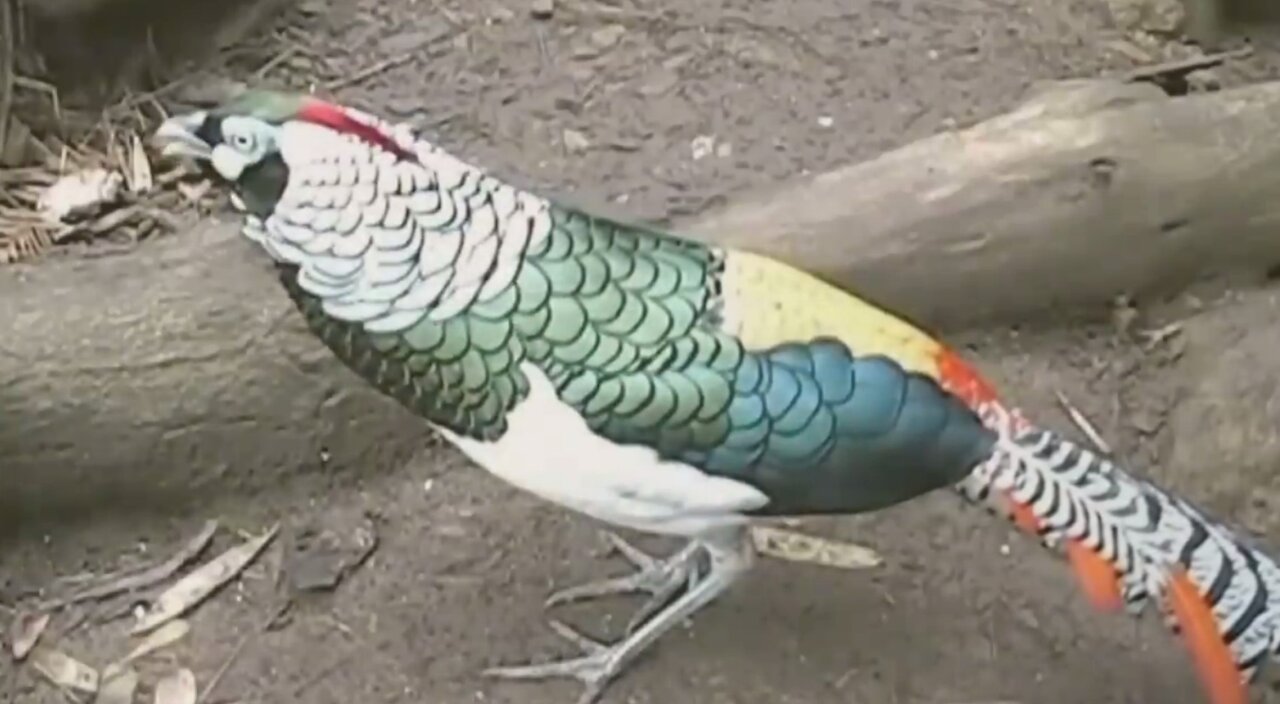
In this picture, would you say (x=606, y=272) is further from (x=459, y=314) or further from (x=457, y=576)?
(x=457, y=576)

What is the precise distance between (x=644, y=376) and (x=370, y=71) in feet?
4.36

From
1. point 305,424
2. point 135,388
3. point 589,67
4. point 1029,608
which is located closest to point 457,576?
point 305,424

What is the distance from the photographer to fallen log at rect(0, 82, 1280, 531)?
2.46 m

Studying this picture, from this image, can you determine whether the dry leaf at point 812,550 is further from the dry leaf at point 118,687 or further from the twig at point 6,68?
the twig at point 6,68

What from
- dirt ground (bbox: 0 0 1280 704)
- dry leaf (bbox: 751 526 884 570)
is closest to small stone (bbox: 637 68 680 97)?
dirt ground (bbox: 0 0 1280 704)

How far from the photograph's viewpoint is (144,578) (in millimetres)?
2461

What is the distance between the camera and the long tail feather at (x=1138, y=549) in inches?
73.7

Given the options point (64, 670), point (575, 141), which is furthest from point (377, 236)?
point (575, 141)

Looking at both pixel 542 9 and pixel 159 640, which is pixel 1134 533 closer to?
pixel 159 640

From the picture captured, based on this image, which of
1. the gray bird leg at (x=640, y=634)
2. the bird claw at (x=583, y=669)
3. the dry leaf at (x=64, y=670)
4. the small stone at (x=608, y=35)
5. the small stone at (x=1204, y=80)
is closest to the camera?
the gray bird leg at (x=640, y=634)

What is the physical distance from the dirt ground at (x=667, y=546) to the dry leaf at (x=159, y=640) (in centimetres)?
2

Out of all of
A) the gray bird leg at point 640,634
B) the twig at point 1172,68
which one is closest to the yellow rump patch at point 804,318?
the gray bird leg at point 640,634

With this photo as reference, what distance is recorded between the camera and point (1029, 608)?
2.33 meters

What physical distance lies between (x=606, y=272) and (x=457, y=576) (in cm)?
61
